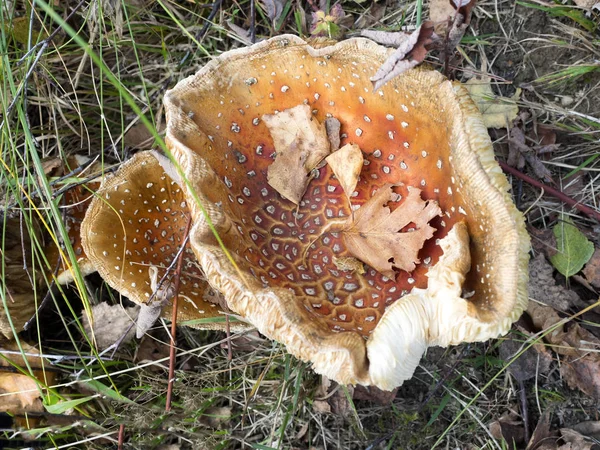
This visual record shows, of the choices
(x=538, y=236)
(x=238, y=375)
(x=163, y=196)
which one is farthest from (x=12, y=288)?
(x=538, y=236)

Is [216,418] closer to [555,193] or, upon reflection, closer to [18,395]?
[18,395]

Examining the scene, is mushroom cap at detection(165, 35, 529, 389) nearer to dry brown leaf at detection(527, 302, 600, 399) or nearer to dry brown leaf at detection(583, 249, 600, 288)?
dry brown leaf at detection(527, 302, 600, 399)

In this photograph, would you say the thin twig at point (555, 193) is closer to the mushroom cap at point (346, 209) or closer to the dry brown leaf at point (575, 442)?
the mushroom cap at point (346, 209)

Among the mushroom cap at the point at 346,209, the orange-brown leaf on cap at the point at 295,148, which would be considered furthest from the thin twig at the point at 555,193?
the orange-brown leaf on cap at the point at 295,148

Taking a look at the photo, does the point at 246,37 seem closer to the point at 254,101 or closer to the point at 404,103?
the point at 254,101

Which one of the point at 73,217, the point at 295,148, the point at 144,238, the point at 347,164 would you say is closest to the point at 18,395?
the point at 73,217

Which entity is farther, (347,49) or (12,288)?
(12,288)
